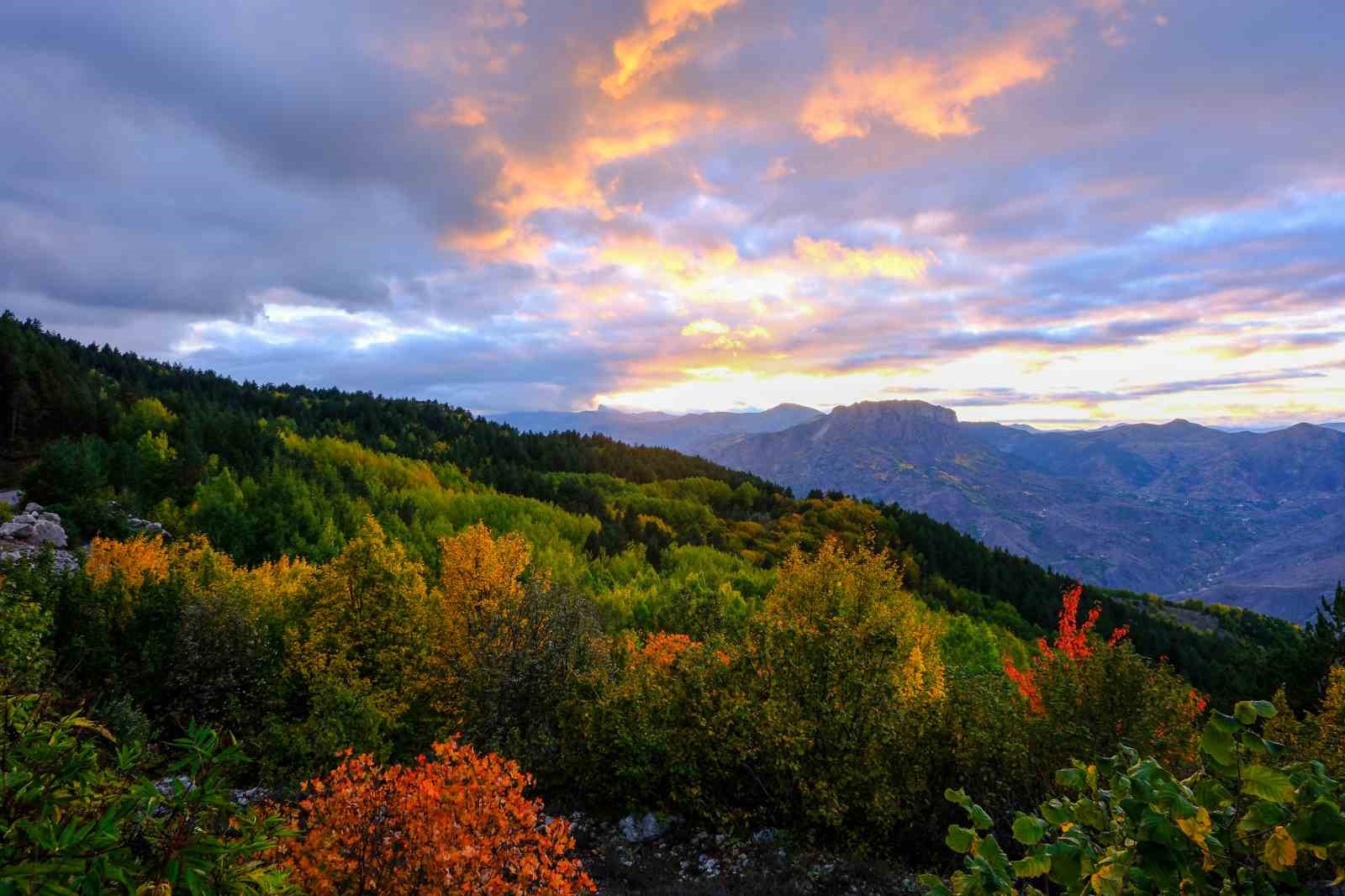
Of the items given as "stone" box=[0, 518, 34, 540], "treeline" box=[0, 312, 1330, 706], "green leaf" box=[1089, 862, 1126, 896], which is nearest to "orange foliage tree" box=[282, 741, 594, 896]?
"green leaf" box=[1089, 862, 1126, 896]

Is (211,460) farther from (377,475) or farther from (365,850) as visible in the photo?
(365,850)

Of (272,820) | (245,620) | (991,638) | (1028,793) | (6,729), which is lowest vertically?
(991,638)

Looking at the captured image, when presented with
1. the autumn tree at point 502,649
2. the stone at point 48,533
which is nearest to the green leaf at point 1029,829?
the autumn tree at point 502,649

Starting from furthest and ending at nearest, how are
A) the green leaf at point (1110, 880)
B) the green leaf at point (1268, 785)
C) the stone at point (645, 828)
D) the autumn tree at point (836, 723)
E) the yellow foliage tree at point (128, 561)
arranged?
the yellow foliage tree at point (128, 561) < the stone at point (645, 828) < the autumn tree at point (836, 723) < the green leaf at point (1110, 880) < the green leaf at point (1268, 785)

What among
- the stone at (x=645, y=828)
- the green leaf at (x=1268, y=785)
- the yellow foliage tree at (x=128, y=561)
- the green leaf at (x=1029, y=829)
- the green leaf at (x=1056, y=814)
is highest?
the green leaf at (x=1268, y=785)

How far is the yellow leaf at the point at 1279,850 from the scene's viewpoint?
282 centimetres

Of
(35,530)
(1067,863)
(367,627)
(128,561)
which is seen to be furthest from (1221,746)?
(35,530)

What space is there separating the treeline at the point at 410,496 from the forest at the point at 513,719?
0.60 meters

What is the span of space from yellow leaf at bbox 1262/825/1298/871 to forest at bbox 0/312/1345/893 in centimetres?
1

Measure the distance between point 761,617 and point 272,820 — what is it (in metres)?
20.2

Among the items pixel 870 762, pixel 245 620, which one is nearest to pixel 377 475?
pixel 245 620

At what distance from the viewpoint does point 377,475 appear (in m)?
86.4

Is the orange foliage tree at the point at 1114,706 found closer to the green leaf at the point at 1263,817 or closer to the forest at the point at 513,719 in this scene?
the forest at the point at 513,719

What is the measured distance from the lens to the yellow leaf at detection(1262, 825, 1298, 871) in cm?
282
